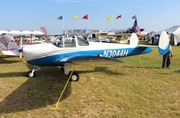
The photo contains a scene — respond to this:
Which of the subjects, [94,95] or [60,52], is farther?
[60,52]

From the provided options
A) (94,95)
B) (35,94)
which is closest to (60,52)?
(35,94)

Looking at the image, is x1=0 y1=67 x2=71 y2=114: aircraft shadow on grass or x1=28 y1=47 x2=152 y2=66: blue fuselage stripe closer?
x1=0 y1=67 x2=71 y2=114: aircraft shadow on grass

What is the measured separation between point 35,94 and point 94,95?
1.78m

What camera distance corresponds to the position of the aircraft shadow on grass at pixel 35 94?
4105 mm

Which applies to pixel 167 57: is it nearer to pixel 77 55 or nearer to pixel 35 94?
pixel 77 55

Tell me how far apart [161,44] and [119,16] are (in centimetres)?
3305

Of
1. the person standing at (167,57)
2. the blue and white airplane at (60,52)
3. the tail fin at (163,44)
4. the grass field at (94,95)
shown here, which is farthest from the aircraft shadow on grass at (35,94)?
the person standing at (167,57)

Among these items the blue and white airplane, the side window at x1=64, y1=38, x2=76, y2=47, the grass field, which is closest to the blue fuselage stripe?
the blue and white airplane

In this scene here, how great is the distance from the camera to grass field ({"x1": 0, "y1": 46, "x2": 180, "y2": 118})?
3.84 meters

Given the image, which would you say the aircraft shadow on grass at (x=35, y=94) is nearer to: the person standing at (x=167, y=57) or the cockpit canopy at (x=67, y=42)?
the cockpit canopy at (x=67, y=42)

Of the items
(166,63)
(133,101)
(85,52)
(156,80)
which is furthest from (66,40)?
(166,63)

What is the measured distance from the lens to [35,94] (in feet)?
15.9

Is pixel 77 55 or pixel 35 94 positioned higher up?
pixel 77 55

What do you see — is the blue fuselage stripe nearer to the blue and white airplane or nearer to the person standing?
the blue and white airplane
